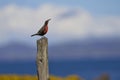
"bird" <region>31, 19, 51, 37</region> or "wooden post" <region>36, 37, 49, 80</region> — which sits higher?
"bird" <region>31, 19, 51, 37</region>

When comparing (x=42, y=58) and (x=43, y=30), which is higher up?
(x=43, y=30)

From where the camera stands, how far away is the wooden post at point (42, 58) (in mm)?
15594

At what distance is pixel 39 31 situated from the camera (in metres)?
16.7

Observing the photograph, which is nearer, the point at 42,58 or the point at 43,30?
the point at 42,58

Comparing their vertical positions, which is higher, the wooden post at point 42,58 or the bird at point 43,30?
the bird at point 43,30

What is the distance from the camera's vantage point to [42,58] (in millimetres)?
15617

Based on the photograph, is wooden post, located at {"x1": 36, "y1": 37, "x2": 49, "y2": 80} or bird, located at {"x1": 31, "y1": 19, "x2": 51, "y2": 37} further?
bird, located at {"x1": 31, "y1": 19, "x2": 51, "y2": 37}

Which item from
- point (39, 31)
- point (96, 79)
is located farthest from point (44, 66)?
point (96, 79)

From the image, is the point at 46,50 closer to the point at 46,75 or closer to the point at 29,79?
the point at 46,75

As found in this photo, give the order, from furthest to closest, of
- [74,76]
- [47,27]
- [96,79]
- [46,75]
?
[74,76], [96,79], [47,27], [46,75]

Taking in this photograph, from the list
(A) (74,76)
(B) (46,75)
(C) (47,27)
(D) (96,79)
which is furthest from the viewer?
(A) (74,76)

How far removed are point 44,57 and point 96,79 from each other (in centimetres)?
1711

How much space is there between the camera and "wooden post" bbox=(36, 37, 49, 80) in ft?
51.2

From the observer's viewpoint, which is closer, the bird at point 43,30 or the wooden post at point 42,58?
the wooden post at point 42,58
